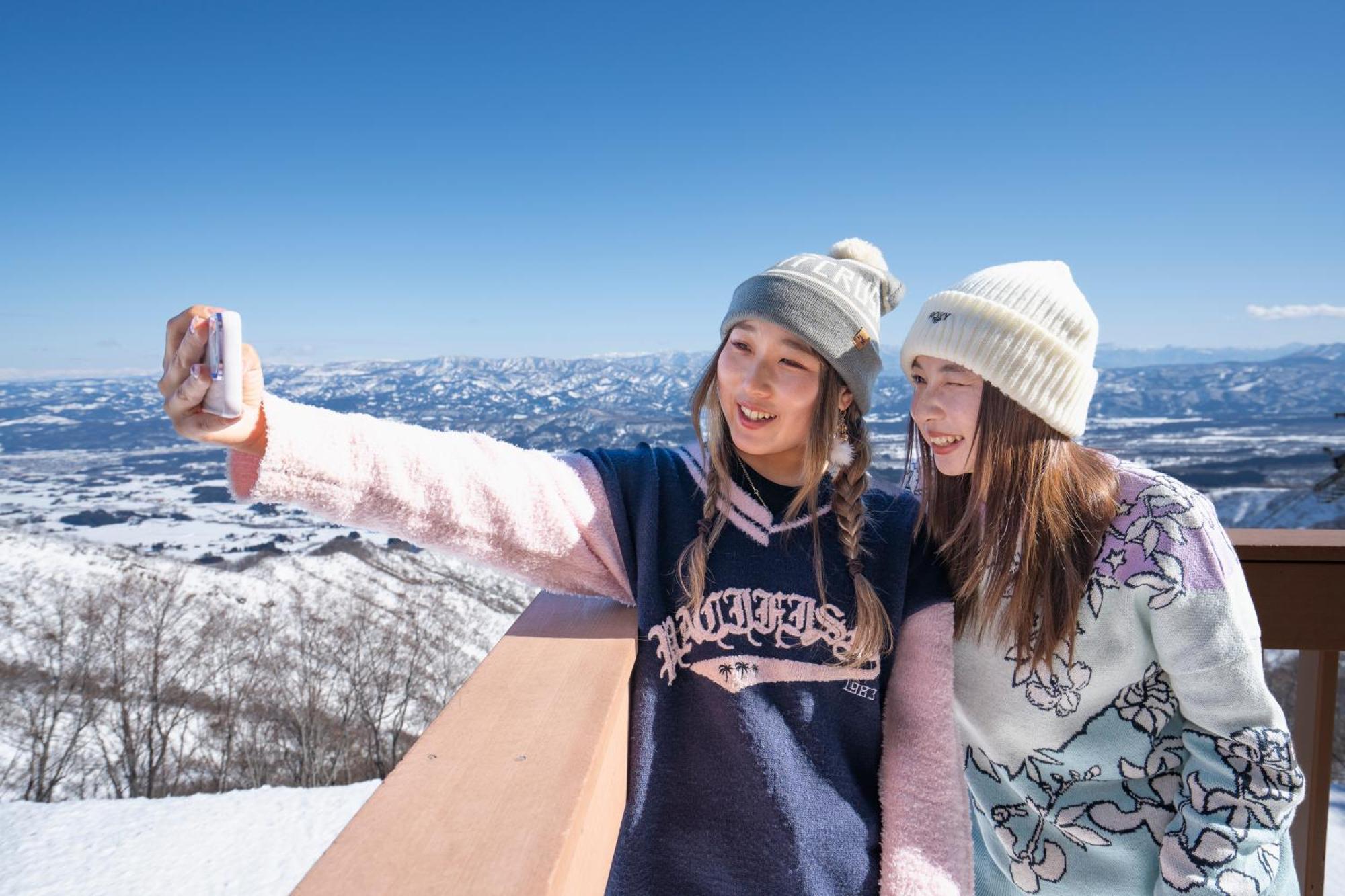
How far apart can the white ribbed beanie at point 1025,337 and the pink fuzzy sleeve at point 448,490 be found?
856 mm

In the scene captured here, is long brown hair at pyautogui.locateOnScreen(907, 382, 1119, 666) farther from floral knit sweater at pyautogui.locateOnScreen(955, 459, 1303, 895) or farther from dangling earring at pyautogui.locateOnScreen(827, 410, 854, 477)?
dangling earring at pyautogui.locateOnScreen(827, 410, 854, 477)

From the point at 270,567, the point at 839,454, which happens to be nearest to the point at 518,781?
the point at 839,454

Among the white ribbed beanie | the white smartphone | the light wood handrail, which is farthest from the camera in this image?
the white ribbed beanie

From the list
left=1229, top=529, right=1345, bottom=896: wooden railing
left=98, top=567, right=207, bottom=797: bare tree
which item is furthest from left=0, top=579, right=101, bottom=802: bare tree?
left=1229, top=529, right=1345, bottom=896: wooden railing

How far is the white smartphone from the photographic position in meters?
1.00

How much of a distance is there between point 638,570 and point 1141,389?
12042cm

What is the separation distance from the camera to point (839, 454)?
5.67 feet

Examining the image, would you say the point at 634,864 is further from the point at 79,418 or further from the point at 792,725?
the point at 79,418

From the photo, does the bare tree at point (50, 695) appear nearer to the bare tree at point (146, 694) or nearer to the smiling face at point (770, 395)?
the bare tree at point (146, 694)

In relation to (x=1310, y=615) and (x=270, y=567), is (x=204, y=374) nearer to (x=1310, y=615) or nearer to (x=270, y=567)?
(x=1310, y=615)

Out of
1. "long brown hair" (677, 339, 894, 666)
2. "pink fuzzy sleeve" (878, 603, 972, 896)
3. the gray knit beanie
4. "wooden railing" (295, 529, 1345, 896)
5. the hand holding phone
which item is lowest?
"pink fuzzy sleeve" (878, 603, 972, 896)

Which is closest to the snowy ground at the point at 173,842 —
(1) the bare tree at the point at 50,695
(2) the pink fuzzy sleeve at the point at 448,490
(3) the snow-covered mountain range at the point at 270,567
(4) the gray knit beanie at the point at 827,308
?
(3) the snow-covered mountain range at the point at 270,567

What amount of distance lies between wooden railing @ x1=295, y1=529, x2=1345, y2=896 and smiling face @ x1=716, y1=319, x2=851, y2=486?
50cm

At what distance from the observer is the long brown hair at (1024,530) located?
59.8 inches
